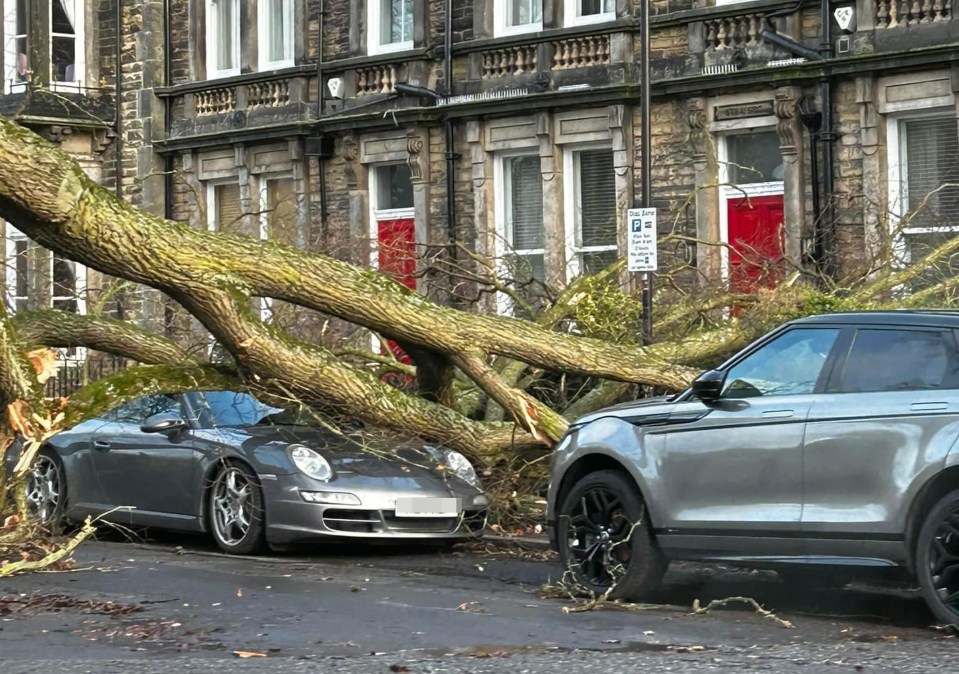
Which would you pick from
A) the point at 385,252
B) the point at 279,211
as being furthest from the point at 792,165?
the point at 279,211

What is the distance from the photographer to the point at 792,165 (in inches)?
980

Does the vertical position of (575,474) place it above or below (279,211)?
below

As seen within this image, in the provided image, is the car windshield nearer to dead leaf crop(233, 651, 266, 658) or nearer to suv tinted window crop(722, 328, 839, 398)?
suv tinted window crop(722, 328, 839, 398)

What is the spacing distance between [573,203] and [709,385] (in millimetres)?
17233

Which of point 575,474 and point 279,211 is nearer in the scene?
point 575,474

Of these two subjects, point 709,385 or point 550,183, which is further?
point 550,183

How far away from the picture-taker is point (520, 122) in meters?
28.2

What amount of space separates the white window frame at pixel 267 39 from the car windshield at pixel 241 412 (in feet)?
57.2

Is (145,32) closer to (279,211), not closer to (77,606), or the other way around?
(279,211)

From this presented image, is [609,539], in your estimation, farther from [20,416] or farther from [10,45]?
[10,45]

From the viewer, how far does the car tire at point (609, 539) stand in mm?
11203

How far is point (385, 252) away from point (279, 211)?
711 centimetres

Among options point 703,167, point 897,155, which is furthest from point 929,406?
point 703,167

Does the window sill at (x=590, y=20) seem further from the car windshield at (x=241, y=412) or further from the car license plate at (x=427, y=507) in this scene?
the car license plate at (x=427, y=507)
